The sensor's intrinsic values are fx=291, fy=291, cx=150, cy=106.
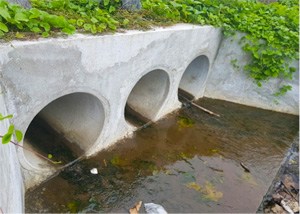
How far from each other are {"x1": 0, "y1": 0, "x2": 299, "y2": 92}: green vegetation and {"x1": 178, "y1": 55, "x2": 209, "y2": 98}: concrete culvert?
4.45 feet

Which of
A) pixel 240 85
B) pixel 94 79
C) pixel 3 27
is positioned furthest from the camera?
pixel 240 85

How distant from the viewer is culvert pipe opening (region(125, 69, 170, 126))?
835 centimetres

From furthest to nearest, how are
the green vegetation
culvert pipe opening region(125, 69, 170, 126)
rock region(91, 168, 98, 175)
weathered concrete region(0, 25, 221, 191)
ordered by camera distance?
culvert pipe opening region(125, 69, 170, 126) < rock region(91, 168, 98, 175) < the green vegetation < weathered concrete region(0, 25, 221, 191)

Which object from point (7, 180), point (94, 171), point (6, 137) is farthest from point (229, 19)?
point (6, 137)

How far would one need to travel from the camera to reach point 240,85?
9.87 metres

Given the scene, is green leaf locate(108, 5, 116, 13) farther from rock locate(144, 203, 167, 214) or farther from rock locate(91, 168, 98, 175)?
rock locate(144, 203, 167, 214)

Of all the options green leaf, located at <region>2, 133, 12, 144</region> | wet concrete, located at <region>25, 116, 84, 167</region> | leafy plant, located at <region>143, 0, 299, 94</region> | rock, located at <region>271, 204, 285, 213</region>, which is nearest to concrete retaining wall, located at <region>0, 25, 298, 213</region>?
wet concrete, located at <region>25, 116, 84, 167</region>

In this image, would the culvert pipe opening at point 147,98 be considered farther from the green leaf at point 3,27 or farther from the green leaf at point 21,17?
the green leaf at point 3,27

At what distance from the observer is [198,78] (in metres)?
10.1

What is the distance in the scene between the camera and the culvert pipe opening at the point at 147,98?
8.35 metres

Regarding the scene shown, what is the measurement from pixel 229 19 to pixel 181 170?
532 cm

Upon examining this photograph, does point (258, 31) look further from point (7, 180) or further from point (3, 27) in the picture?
point (7, 180)

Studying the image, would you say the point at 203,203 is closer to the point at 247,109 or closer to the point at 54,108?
the point at 54,108

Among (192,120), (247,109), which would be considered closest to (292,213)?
(192,120)
